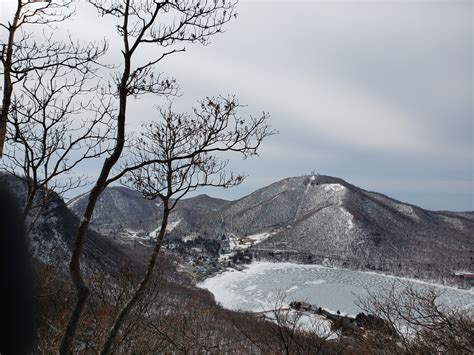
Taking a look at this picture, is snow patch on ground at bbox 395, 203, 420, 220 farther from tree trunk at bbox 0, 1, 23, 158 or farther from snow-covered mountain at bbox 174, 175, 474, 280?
tree trunk at bbox 0, 1, 23, 158

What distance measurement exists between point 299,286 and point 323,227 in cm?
4534

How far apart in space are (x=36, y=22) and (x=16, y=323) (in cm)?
424

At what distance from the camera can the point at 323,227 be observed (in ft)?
426

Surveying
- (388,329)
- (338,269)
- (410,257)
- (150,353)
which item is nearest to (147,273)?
(150,353)

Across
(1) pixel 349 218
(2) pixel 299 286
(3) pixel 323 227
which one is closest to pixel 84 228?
(2) pixel 299 286

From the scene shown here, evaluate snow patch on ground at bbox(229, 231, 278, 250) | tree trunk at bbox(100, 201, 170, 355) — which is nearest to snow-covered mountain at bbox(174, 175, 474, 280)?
snow patch on ground at bbox(229, 231, 278, 250)

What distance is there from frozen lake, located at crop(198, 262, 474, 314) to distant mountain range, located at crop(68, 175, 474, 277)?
8.98 meters

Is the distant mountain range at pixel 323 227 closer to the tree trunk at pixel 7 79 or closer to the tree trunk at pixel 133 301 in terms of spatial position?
the tree trunk at pixel 133 301

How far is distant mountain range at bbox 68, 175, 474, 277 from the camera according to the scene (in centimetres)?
11269

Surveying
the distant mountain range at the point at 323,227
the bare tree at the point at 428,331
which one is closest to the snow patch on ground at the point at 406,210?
the distant mountain range at the point at 323,227

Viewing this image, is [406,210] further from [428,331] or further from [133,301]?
[133,301]

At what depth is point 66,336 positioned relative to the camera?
397cm

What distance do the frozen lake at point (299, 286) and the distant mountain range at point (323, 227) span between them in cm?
898

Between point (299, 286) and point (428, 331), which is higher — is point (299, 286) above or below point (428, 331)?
below
